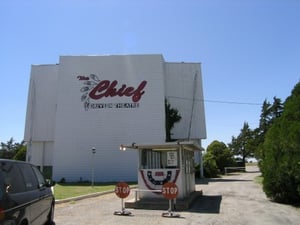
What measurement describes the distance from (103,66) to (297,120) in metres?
24.6

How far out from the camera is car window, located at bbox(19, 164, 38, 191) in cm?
667

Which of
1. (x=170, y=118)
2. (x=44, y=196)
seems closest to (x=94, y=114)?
(x=170, y=118)

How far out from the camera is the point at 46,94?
36.9 metres

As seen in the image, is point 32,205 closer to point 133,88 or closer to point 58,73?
point 133,88

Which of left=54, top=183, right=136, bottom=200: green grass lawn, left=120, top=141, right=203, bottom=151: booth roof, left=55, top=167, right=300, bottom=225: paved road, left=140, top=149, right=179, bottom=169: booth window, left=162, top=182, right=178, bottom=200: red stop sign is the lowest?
left=55, top=167, right=300, bottom=225: paved road

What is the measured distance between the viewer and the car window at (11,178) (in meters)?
5.49

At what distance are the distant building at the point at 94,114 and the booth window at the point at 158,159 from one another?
55.0 ft

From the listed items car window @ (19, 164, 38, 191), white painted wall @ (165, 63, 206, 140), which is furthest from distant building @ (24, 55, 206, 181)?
car window @ (19, 164, 38, 191)

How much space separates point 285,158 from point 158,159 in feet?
18.1

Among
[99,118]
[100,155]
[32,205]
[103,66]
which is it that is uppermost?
[103,66]

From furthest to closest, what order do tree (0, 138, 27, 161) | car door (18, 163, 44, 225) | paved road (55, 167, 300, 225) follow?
tree (0, 138, 27, 161) < paved road (55, 167, 300, 225) < car door (18, 163, 44, 225)

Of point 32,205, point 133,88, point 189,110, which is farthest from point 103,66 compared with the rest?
point 32,205

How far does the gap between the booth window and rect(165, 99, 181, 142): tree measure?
20.5 metres

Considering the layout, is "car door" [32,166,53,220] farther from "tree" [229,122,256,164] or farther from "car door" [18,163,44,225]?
"tree" [229,122,256,164]
